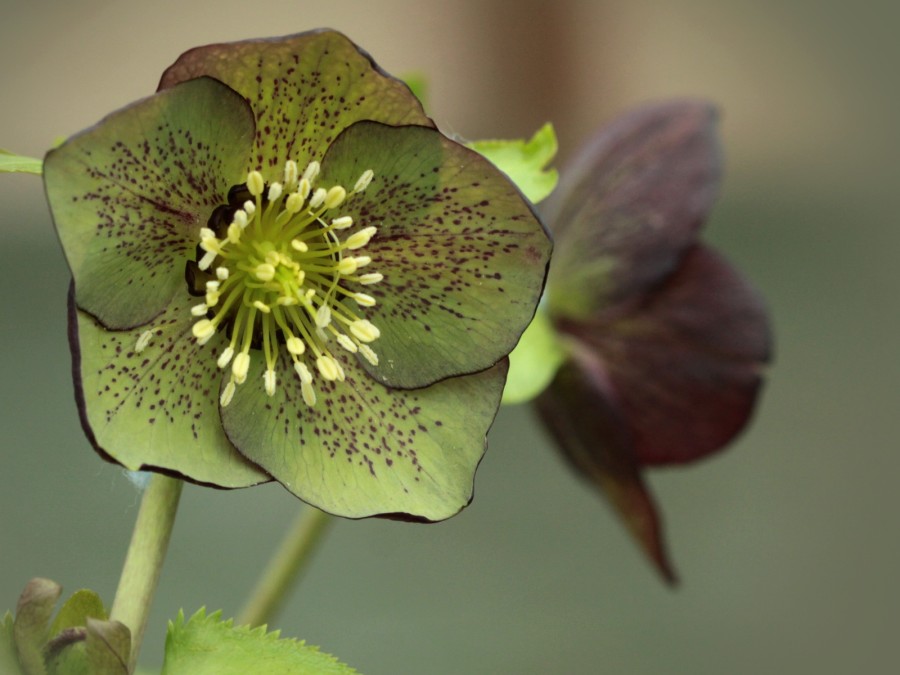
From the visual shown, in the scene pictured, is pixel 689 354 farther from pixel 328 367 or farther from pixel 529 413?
pixel 529 413

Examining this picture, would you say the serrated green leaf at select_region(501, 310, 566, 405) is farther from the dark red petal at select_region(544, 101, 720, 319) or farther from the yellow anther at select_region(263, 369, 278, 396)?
the yellow anther at select_region(263, 369, 278, 396)

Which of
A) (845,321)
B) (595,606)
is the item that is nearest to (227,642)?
(595,606)

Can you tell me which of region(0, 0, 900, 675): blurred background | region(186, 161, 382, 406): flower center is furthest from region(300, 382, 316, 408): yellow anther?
region(0, 0, 900, 675): blurred background

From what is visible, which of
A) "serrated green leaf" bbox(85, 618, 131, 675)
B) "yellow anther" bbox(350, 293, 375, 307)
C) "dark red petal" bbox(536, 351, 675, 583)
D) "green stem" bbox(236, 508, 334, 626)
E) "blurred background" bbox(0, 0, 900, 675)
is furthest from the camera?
"blurred background" bbox(0, 0, 900, 675)

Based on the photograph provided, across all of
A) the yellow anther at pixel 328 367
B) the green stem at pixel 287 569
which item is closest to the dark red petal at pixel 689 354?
the green stem at pixel 287 569

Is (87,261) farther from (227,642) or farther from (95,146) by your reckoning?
(227,642)

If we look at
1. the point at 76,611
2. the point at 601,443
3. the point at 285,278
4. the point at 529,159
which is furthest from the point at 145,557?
the point at 601,443
